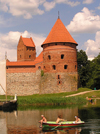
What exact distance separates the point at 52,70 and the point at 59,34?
6477 millimetres

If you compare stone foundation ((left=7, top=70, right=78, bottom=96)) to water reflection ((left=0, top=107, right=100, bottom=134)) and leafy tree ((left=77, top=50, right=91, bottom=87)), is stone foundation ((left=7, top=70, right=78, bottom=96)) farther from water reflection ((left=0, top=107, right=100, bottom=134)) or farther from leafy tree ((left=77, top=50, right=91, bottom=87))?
water reflection ((left=0, top=107, right=100, bottom=134))

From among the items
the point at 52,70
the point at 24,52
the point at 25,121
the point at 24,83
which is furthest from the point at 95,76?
the point at 24,52

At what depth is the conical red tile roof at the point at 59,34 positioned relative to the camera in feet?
132

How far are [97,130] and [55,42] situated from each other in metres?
24.7

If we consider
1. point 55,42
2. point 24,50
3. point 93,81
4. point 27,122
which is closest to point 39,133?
point 27,122

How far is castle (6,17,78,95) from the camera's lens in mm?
39938

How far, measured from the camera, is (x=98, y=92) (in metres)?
37.4

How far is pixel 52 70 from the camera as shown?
40469mm

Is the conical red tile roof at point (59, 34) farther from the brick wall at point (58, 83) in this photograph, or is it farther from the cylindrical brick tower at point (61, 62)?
the brick wall at point (58, 83)

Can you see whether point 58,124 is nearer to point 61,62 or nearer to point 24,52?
point 61,62

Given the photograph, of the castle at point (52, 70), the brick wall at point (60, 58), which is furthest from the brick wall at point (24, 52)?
the brick wall at point (60, 58)

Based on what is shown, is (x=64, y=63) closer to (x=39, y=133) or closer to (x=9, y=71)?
(x=9, y=71)

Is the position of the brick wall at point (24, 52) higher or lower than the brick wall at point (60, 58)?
higher

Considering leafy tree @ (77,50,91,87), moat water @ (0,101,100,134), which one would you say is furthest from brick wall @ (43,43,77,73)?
moat water @ (0,101,100,134)
